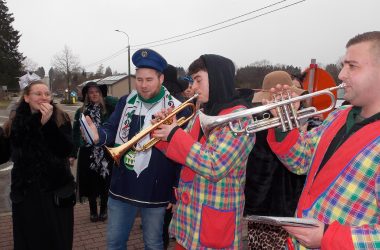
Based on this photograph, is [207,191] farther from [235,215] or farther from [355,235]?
[355,235]

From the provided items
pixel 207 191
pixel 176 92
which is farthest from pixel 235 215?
pixel 176 92

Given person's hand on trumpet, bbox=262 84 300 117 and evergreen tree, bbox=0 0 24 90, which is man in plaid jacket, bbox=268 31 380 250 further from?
evergreen tree, bbox=0 0 24 90

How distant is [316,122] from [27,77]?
312cm

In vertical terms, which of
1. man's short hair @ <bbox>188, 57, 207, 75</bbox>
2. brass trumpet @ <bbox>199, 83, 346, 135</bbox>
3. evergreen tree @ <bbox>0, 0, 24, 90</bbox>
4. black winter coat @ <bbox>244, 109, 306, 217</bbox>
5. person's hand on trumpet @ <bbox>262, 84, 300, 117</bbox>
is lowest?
black winter coat @ <bbox>244, 109, 306, 217</bbox>

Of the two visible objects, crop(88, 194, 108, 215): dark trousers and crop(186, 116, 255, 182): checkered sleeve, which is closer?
crop(186, 116, 255, 182): checkered sleeve

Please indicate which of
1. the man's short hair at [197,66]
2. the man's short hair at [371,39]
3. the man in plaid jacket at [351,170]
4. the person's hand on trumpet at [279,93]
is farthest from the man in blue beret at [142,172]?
the man's short hair at [371,39]

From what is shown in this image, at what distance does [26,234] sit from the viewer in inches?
124

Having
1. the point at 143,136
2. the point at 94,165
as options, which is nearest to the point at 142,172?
the point at 143,136

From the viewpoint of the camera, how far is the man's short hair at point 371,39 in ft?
5.10

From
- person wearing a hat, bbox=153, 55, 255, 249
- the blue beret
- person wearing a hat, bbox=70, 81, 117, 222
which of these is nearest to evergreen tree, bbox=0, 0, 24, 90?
person wearing a hat, bbox=70, 81, 117, 222

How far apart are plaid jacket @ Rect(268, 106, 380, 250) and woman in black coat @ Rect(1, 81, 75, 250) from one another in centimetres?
234

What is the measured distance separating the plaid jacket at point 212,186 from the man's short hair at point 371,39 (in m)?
0.76

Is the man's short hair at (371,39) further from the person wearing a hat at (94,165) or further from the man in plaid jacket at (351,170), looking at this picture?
the person wearing a hat at (94,165)

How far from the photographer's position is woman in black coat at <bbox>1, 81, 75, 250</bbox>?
306 centimetres
